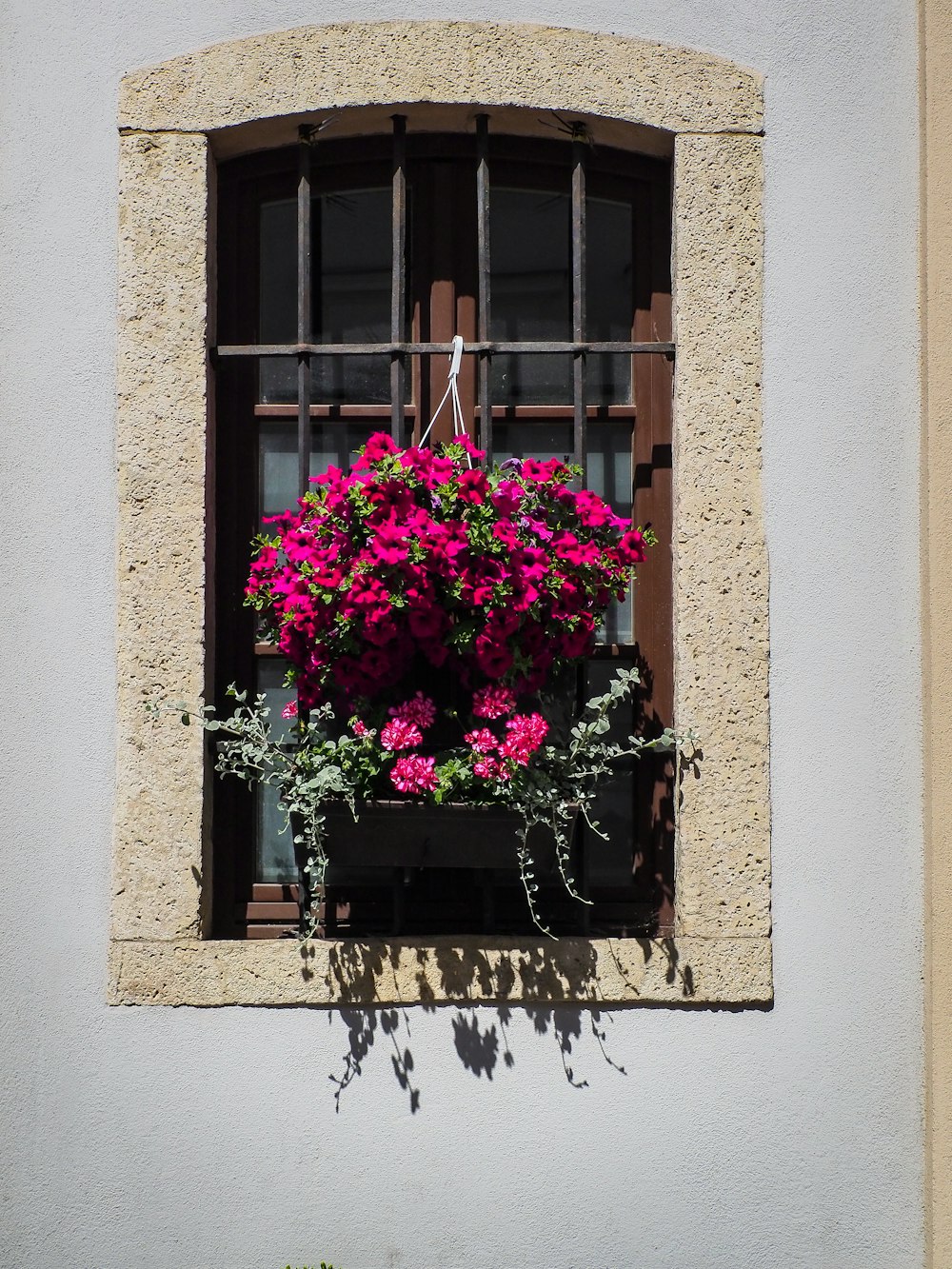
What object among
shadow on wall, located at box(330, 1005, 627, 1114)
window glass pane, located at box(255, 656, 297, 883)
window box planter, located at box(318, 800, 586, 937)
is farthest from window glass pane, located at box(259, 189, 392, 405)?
shadow on wall, located at box(330, 1005, 627, 1114)

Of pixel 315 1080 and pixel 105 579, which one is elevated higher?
pixel 105 579

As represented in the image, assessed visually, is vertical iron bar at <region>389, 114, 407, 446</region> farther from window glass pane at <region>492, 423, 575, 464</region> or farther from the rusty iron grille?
window glass pane at <region>492, 423, 575, 464</region>

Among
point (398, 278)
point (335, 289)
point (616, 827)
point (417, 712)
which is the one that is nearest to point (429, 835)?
point (417, 712)

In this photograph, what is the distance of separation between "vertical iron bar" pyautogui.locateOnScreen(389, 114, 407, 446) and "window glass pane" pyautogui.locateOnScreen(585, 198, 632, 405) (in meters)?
0.49

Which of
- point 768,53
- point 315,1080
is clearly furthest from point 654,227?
point 315,1080

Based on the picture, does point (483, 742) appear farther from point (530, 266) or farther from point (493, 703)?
point (530, 266)

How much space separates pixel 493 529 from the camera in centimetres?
233

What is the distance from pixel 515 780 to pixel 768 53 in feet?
5.93

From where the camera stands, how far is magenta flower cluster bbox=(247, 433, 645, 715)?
7.55 ft

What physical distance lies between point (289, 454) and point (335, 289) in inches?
17.6

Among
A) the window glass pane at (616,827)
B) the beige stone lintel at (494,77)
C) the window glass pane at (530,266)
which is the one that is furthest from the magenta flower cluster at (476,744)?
the beige stone lintel at (494,77)

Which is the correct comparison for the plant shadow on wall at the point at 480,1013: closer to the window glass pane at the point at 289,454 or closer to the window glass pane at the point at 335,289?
the window glass pane at the point at 289,454

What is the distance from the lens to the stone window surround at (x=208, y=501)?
250 cm

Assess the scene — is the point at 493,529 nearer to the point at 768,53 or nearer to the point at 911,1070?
the point at 768,53
